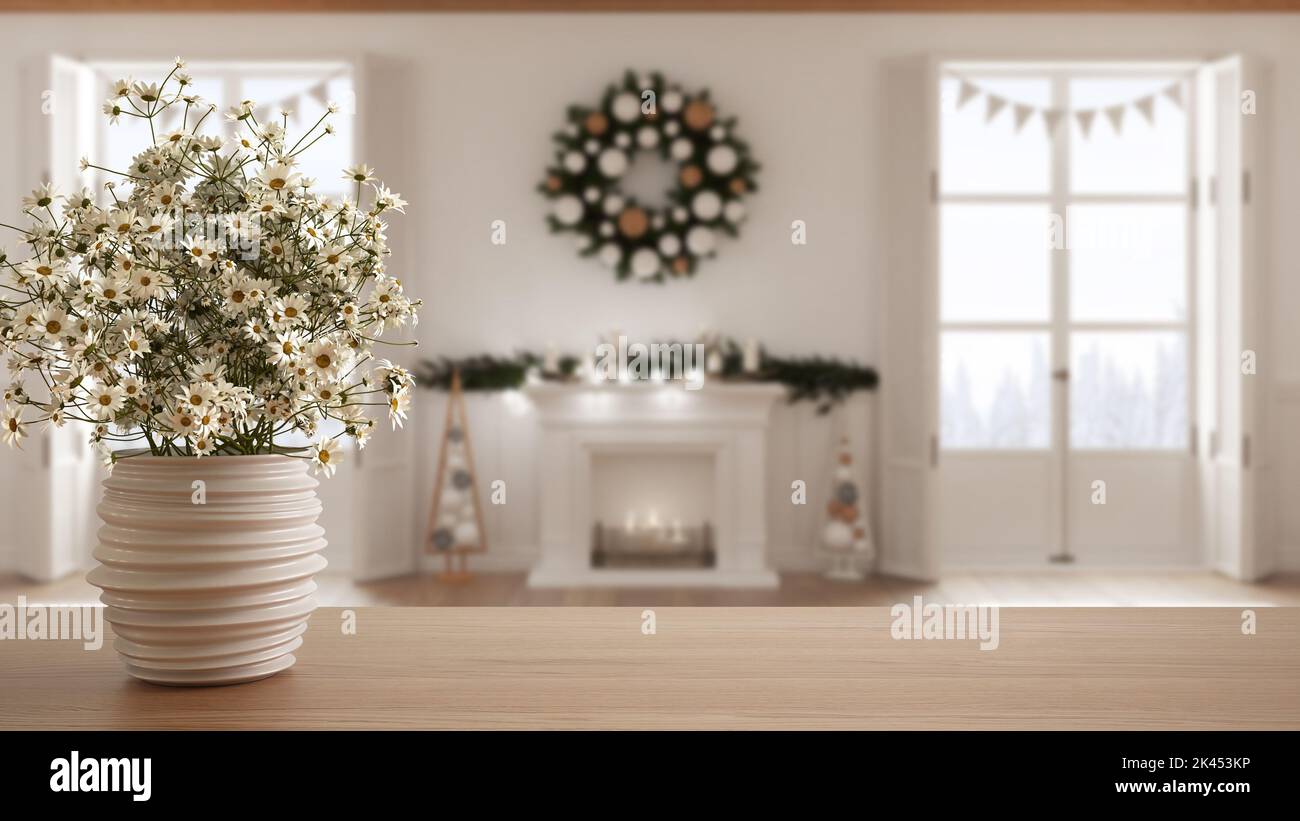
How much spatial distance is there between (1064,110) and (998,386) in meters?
1.46

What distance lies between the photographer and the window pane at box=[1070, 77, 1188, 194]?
16.3 ft

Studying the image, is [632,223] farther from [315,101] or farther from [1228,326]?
[1228,326]

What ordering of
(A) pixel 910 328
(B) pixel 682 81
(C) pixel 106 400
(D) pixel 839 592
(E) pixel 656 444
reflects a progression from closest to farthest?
(C) pixel 106 400 → (D) pixel 839 592 → (E) pixel 656 444 → (A) pixel 910 328 → (B) pixel 682 81

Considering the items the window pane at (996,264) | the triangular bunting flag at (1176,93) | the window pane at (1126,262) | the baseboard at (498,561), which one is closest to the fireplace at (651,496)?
the baseboard at (498,561)

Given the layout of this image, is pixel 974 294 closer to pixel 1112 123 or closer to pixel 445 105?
pixel 1112 123

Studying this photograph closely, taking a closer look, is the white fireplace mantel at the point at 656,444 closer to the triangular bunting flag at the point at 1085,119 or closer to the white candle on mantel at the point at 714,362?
the white candle on mantel at the point at 714,362

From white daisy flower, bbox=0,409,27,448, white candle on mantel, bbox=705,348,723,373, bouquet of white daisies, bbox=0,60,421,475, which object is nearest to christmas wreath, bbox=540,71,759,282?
white candle on mantel, bbox=705,348,723,373

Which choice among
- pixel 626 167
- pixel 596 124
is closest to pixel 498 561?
pixel 626 167

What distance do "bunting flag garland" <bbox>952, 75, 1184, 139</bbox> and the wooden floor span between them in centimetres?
227

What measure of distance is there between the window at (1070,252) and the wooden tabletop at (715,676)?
13.4 feet

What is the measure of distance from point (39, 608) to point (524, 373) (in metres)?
3.65

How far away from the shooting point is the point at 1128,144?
4.98 m

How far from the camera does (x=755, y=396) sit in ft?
15.2
